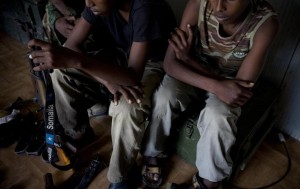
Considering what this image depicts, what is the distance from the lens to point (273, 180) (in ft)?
3.99

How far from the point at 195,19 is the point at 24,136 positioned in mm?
1010

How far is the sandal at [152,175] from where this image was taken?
3.88 feet

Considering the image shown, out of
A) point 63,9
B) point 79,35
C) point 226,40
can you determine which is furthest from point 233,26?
point 63,9

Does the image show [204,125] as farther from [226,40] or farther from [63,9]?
[63,9]

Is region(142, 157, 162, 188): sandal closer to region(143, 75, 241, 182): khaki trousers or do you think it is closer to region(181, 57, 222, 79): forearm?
region(143, 75, 241, 182): khaki trousers

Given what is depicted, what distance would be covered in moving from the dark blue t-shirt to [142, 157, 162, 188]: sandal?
483 millimetres

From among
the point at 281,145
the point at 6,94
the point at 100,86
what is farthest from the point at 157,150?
→ the point at 6,94

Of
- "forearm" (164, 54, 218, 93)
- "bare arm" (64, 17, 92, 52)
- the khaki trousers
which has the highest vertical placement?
"bare arm" (64, 17, 92, 52)

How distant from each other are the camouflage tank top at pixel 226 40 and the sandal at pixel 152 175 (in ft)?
1.62

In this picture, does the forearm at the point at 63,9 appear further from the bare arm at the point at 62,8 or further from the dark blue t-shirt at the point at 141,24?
the dark blue t-shirt at the point at 141,24

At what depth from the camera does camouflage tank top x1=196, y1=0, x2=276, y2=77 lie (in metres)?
0.96

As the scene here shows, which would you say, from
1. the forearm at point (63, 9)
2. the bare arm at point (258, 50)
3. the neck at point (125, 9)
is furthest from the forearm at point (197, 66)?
the forearm at point (63, 9)

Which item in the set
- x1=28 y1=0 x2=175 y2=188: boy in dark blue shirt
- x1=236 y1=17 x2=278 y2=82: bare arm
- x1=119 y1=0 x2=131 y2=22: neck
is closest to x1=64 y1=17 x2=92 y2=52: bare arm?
x1=28 y1=0 x2=175 y2=188: boy in dark blue shirt

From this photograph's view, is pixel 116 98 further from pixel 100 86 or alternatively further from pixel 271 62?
pixel 271 62
